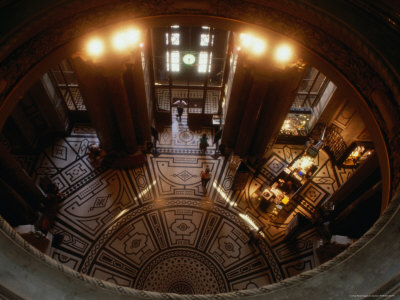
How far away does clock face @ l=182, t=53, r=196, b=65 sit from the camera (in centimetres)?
882

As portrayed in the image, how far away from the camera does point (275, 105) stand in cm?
795

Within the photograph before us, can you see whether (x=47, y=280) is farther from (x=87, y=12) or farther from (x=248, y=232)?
(x=248, y=232)

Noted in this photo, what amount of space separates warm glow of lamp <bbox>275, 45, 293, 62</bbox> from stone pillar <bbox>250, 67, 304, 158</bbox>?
1.01 feet

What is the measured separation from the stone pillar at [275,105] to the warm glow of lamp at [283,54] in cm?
31

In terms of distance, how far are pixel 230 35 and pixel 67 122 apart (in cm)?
607

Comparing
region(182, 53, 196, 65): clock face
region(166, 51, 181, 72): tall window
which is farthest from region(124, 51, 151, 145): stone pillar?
region(182, 53, 196, 65): clock face

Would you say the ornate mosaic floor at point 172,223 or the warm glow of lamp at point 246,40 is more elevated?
the warm glow of lamp at point 246,40

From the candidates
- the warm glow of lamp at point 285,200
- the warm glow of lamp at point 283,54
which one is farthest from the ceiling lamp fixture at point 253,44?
the warm glow of lamp at point 285,200

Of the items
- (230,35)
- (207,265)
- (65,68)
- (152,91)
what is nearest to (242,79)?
(230,35)

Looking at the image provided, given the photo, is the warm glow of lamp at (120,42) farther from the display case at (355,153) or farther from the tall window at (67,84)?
the display case at (355,153)

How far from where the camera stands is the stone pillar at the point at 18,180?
22.0 feet

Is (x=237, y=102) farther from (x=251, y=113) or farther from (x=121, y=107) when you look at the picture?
(x=121, y=107)

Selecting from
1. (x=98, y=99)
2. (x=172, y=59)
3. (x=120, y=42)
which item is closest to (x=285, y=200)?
(x=172, y=59)

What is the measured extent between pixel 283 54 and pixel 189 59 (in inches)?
126
